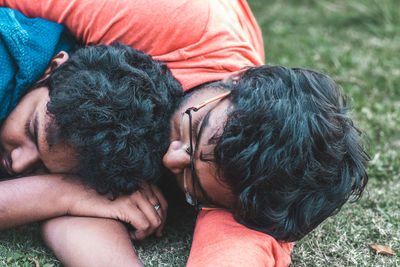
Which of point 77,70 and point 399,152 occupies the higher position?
point 77,70

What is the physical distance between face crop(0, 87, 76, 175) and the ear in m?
0.12

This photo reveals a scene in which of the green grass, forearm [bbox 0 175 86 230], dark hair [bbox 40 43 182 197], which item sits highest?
dark hair [bbox 40 43 182 197]

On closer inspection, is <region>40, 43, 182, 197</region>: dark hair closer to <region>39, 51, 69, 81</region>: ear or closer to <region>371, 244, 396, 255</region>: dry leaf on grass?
<region>39, 51, 69, 81</region>: ear

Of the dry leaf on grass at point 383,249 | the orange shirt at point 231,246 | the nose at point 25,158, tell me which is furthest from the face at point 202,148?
the dry leaf on grass at point 383,249

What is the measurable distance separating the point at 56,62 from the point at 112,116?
565 millimetres

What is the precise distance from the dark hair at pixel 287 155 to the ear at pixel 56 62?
2.78 ft

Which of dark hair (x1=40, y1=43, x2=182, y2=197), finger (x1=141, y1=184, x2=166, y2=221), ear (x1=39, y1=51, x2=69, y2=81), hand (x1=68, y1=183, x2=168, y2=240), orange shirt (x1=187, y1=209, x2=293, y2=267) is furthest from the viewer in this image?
ear (x1=39, y1=51, x2=69, y2=81)

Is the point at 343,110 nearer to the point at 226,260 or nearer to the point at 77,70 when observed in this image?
the point at 226,260

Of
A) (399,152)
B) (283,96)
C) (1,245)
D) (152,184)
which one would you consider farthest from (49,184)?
(399,152)

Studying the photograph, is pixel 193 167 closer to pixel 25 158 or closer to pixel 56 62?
pixel 25 158

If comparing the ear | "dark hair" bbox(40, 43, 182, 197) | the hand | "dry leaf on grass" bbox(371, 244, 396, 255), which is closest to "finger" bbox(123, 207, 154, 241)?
the hand

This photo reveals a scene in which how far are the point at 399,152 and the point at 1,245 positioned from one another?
7.19 feet

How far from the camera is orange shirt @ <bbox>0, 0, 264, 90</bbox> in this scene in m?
2.16

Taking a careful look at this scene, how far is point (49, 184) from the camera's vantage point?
6.18 feet
